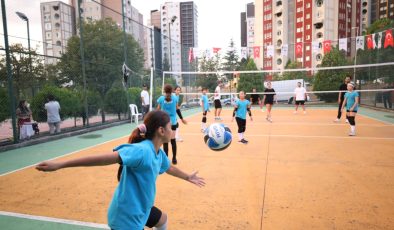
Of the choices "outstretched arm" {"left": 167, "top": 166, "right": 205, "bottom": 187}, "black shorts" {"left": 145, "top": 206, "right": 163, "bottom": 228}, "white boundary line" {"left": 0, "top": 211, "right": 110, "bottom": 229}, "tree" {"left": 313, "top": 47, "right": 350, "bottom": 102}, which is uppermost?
"tree" {"left": 313, "top": 47, "right": 350, "bottom": 102}

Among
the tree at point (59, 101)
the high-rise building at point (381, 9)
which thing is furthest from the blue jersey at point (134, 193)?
the high-rise building at point (381, 9)

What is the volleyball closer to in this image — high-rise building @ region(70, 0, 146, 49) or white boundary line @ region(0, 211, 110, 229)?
white boundary line @ region(0, 211, 110, 229)

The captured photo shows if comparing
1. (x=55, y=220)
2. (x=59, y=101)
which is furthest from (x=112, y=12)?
(x=55, y=220)

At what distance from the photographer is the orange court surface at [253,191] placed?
3955 mm

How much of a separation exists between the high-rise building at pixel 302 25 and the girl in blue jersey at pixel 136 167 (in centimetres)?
5925

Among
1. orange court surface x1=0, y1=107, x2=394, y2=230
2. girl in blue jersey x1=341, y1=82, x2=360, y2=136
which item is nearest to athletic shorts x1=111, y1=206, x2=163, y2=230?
orange court surface x1=0, y1=107, x2=394, y2=230

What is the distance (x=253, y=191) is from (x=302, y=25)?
2636 inches

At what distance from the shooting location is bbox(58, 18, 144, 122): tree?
13.6 m

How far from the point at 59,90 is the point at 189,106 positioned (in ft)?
52.0

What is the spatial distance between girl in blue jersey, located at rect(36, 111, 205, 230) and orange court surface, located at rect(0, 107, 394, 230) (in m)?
1.71

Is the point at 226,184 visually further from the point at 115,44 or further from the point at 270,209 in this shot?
the point at 115,44

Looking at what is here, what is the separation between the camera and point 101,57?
25.5 meters

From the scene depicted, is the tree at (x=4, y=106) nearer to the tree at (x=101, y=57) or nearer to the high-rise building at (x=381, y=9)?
the tree at (x=101, y=57)

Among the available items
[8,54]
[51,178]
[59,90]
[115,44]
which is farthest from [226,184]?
[115,44]
